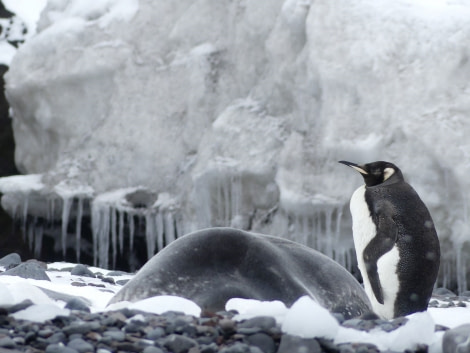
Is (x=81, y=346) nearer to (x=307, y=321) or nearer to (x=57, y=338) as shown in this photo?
(x=57, y=338)

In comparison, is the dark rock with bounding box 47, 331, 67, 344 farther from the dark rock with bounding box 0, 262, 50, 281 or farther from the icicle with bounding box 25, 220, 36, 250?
the icicle with bounding box 25, 220, 36, 250

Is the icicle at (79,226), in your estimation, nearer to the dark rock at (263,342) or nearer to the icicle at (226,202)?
the icicle at (226,202)

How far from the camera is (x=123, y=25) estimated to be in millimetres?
8977

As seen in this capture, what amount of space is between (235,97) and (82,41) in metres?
1.86

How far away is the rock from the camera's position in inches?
85.0

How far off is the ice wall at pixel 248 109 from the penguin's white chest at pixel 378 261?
2.37m

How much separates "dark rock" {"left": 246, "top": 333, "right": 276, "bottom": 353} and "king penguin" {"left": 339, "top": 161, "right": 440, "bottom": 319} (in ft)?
6.67

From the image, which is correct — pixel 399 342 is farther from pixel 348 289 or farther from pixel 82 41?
pixel 82 41

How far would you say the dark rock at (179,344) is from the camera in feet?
7.19

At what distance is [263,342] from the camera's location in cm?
223

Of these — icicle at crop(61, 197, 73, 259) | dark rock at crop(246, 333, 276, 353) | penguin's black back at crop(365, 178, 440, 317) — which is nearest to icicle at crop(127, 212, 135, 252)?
icicle at crop(61, 197, 73, 259)

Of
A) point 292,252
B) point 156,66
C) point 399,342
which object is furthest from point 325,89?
point 399,342

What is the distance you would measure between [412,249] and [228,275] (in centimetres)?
143

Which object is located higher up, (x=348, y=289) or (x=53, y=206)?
(x=348, y=289)
